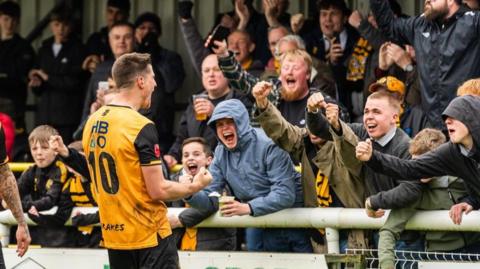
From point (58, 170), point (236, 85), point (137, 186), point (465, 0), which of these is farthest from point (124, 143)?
point (465, 0)

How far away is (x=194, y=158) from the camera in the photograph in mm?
10117

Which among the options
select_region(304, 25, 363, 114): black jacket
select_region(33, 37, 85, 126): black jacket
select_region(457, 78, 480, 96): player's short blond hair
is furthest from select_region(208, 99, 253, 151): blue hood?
select_region(33, 37, 85, 126): black jacket

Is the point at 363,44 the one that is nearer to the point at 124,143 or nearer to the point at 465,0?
the point at 465,0

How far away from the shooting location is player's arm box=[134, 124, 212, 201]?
319 inches

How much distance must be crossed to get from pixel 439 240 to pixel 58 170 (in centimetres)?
360

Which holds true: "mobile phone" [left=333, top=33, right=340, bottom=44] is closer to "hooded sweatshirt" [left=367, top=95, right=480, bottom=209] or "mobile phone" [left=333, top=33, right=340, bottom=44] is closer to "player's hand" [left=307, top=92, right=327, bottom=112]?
"player's hand" [left=307, top=92, right=327, bottom=112]

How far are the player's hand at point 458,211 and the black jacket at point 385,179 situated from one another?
29 centimetres

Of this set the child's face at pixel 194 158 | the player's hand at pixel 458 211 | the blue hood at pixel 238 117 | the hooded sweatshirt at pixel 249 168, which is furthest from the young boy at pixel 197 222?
the player's hand at pixel 458 211

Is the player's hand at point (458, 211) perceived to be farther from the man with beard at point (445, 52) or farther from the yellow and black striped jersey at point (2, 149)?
the yellow and black striped jersey at point (2, 149)

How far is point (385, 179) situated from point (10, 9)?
6.31 m

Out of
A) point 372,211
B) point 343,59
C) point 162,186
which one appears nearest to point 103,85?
point 343,59

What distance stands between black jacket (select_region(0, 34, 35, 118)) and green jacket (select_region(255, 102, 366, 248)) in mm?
5266

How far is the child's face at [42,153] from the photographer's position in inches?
428

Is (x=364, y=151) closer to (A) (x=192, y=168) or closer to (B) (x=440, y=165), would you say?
(B) (x=440, y=165)
